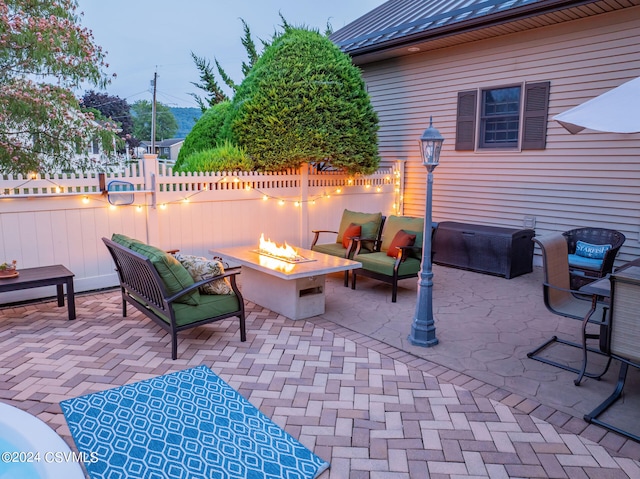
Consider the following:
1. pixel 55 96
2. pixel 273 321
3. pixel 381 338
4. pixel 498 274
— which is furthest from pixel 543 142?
pixel 55 96

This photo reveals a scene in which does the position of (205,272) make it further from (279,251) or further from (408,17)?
(408,17)

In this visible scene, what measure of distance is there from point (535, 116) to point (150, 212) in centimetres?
586

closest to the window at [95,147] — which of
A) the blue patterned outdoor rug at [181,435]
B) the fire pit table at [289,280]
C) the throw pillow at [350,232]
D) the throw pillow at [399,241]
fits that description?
the fire pit table at [289,280]

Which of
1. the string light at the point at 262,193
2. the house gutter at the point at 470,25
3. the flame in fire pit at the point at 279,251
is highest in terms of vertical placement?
the house gutter at the point at 470,25

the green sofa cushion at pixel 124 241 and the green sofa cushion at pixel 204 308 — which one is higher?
the green sofa cushion at pixel 124 241

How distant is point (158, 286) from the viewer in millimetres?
3887

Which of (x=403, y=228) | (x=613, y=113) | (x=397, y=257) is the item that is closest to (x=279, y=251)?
(x=397, y=257)

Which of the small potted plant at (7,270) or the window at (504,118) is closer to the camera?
the small potted plant at (7,270)

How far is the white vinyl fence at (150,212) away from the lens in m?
5.32

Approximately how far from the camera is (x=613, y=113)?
3.49m

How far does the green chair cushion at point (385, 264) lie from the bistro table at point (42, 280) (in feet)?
10.8

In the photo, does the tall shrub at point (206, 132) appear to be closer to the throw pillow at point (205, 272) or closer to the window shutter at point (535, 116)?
the window shutter at point (535, 116)

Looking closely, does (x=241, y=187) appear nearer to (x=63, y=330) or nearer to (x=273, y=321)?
(x=273, y=321)

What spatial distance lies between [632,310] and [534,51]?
5.62m
